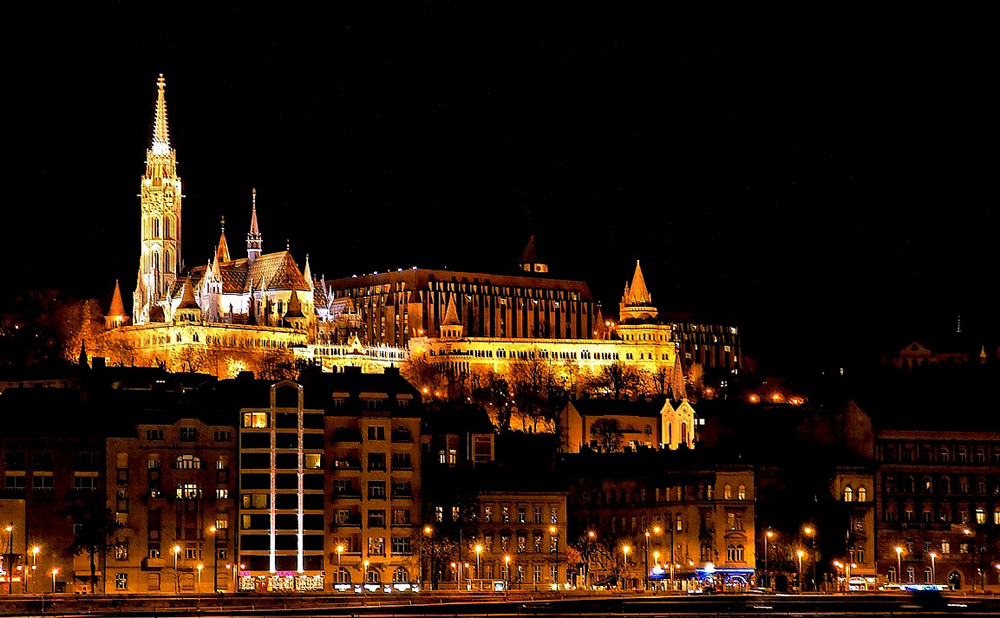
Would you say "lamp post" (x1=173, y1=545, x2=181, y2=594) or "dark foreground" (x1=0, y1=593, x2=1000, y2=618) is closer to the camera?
"dark foreground" (x1=0, y1=593, x2=1000, y2=618)

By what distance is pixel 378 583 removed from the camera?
410 ft

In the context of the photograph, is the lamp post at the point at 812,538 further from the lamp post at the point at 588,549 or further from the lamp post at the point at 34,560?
the lamp post at the point at 34,560

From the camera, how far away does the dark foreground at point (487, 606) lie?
10131 centimetres

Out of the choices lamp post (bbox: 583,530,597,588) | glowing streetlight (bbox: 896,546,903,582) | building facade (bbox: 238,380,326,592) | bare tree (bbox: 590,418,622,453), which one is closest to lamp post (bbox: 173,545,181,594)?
building facade (bbox: 238,380,326,592)

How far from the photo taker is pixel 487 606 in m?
103

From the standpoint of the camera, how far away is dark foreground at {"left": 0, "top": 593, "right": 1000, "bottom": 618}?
3989 inches

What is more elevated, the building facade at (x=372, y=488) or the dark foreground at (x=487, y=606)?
the building facade at (x=372, y=488)

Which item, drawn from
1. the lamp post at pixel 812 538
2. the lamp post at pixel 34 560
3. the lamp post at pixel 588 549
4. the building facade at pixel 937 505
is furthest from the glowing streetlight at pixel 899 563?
the lamp post at pixel 34 560

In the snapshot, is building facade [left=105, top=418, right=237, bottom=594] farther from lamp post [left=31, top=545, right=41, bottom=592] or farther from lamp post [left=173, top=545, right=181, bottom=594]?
lamp post [left=31, top=545, right=41, bottom=592]

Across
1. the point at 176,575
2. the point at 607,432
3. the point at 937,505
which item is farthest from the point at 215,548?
the point at 607,432

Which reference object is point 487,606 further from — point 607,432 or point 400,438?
point 607,432

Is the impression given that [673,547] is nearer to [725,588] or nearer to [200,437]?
[725,588]

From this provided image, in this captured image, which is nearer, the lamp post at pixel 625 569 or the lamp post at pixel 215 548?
the lamp post at pixel 215 548

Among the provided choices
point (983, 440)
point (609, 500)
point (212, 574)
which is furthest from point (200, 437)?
point (983, 440)
